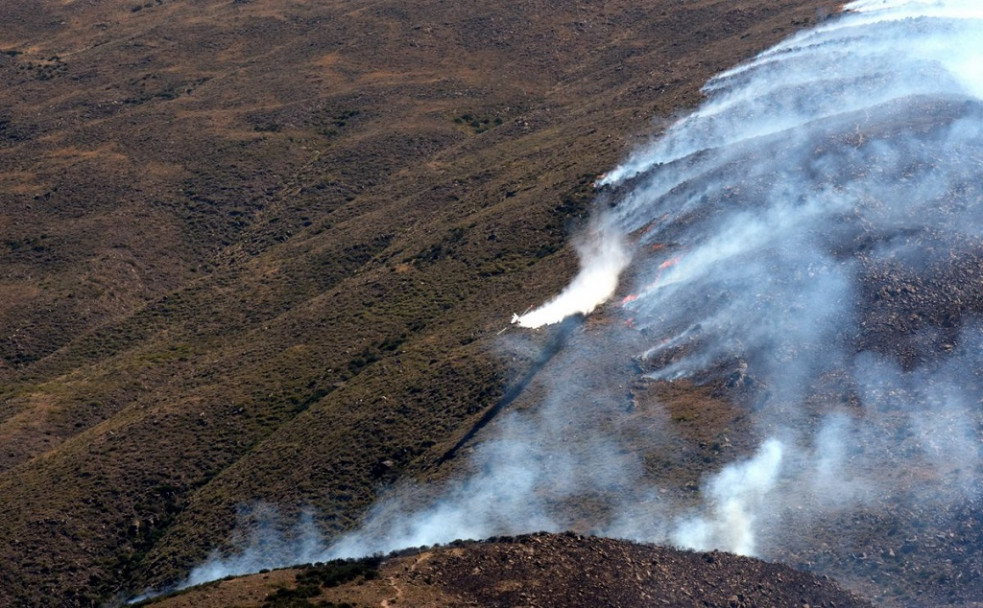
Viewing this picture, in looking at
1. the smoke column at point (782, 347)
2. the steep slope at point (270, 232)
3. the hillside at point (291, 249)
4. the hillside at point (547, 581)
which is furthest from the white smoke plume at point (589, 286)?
Result: the hillside at point (547, 581)

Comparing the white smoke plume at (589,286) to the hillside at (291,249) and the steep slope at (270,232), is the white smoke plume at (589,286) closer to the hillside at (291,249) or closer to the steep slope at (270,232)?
the hillside at (291,249)

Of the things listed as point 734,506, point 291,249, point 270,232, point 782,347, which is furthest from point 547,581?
point 270,232

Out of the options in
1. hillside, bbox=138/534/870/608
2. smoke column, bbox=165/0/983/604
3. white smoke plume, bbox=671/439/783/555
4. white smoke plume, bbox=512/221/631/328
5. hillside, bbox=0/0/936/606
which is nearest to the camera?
hillside, bbox=138/534/870/608

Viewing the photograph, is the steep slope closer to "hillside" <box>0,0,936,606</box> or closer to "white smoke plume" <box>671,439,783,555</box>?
"hillside" <box>0,0,936,606</box>

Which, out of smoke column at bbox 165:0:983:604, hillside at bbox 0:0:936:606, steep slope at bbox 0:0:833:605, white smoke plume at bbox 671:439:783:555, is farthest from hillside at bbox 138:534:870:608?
steep slope at bbox 0:0:833:605

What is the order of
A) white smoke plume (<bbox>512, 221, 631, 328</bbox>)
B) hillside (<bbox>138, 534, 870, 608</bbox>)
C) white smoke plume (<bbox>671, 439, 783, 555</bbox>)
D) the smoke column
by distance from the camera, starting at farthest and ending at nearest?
white smoke plume (<bbox>512, 221, 631, 328</bbox>)
the smoke column
white smoke plume (<bbox>671, 439, 783, 555</bbox>)
hillside (<bbox>138, 534, 870, 608</bbox>)

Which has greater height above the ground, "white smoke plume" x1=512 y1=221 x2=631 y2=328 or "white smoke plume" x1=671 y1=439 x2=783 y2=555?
"white smoke plume" x1=512 y1=221 x2=631 y2=328

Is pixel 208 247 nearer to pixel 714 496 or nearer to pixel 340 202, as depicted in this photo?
pixel 340 202
